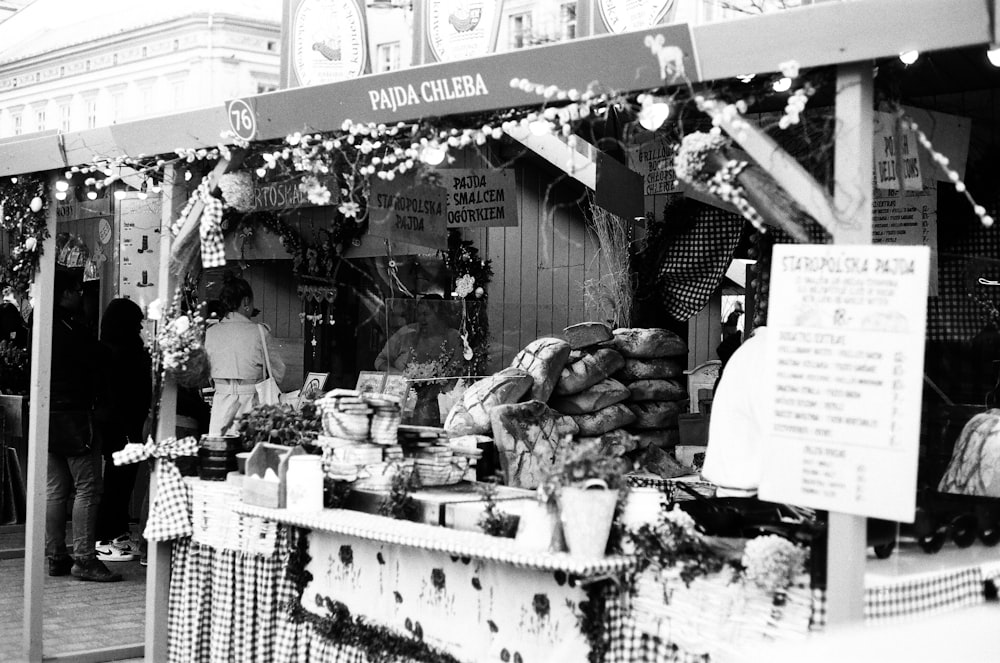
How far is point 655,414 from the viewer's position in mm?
8289

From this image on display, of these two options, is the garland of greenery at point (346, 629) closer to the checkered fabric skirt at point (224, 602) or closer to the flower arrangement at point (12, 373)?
the checkered fabric skirt at point (224, 602)

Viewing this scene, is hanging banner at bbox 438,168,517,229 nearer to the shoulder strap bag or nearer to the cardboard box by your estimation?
the shoulder strap bag

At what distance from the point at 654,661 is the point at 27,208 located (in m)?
4.83

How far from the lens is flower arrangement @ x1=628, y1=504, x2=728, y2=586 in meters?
4.26

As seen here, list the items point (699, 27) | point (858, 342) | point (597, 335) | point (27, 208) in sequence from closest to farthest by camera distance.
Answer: point (858, 342), point (699, 27), point (27, 208), point (597, 335)

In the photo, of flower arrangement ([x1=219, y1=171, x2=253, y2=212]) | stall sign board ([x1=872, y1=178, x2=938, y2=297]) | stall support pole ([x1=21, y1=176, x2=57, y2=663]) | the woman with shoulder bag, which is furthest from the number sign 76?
stall sign board ([x1=872, y1=178, x2=938, y2=297])

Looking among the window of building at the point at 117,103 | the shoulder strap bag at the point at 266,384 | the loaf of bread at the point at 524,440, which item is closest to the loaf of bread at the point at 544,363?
the loaf of bread at the point at 524,440

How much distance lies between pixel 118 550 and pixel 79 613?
5.84 feet

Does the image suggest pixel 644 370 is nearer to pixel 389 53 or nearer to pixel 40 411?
pixel 40 411

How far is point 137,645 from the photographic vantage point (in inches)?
287

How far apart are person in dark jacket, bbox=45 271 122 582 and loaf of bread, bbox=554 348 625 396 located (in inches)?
143

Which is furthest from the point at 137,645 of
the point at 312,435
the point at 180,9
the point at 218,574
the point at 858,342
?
the point at 180,9

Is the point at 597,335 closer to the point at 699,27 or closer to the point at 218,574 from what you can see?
the point at 218,574

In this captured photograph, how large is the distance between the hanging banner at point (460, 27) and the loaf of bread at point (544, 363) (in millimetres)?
2701
